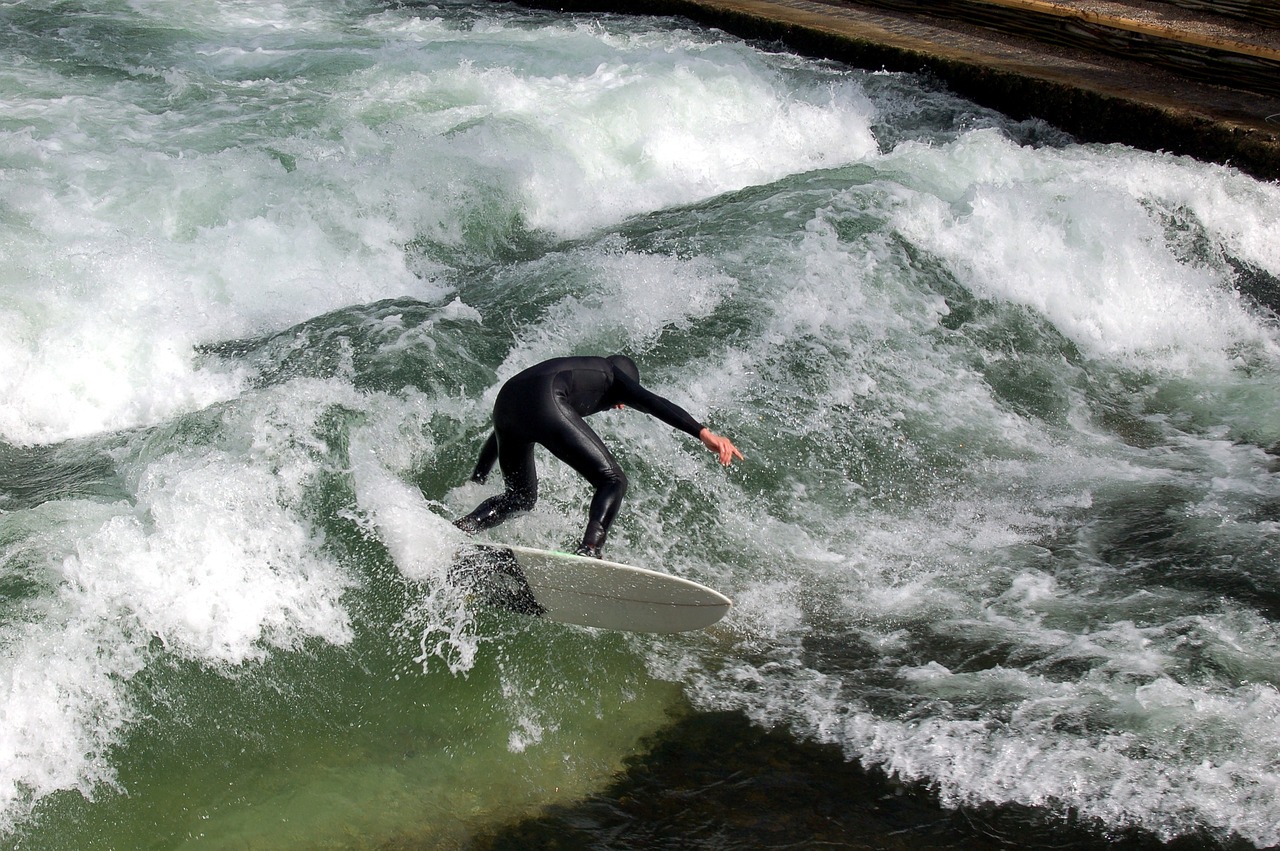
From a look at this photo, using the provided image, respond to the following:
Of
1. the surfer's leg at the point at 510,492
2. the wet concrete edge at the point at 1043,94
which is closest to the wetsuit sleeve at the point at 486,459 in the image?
the surfer's leg at the point at 510,492

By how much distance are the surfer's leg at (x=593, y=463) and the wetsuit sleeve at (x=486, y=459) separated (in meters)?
0.38

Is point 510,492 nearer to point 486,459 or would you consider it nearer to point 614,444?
point 486,459

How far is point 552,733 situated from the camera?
13.9 ft

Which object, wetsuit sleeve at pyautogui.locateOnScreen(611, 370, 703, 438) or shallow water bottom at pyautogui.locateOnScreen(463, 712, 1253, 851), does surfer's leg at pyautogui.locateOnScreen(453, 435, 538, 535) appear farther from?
shallow water bottom at pyautogui.locateOnScreen(463, 712, 1253, 851)

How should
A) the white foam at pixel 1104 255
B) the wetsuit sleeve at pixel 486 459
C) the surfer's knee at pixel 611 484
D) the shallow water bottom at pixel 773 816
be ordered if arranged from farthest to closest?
the white foam at pixel 1104 255 → the wetsuit sleeve at pixel 486 459 → the surfer's knee at pixel 611 484 → the shallow water bottom at pixel 773 816

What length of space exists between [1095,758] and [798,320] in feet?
11.4

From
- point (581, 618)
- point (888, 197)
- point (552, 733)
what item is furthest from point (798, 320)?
point (552, 733)

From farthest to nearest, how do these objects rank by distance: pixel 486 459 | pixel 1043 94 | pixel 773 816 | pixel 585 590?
pixel 1043 94 → pixel 486 459 → pixel 585 590 → pixel 773 816

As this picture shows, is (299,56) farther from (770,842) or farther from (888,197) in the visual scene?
(770,842)

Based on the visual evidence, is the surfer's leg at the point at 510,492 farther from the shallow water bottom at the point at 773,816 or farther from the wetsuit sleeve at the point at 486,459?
the shallow water bottom at the point at 773,816

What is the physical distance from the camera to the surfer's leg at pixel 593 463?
4.61 meters

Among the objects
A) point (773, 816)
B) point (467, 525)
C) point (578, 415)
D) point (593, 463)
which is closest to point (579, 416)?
point (578, 415)

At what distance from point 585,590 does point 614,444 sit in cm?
158

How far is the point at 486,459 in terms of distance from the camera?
198 inches
